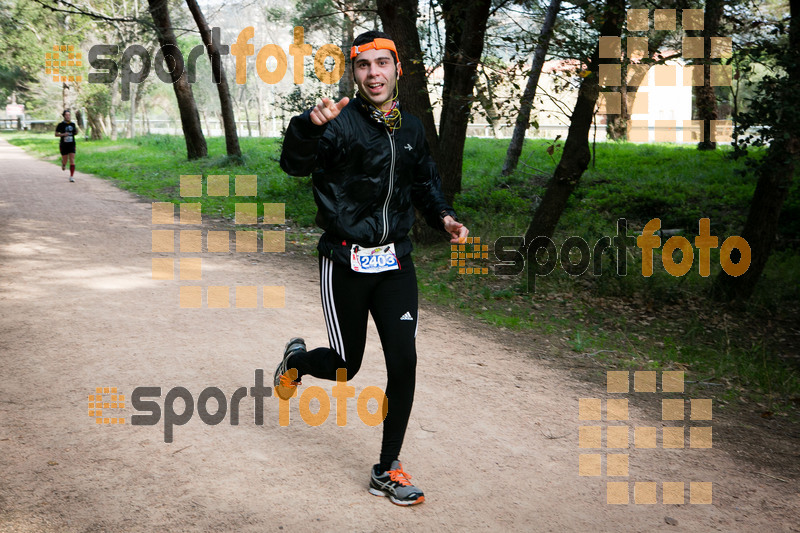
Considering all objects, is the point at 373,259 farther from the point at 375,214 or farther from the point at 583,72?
the point at 583,72

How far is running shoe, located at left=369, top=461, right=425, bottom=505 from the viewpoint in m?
3.72

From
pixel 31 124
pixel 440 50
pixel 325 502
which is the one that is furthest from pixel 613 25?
pixel 31 124

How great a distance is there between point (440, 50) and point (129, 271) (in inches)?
243

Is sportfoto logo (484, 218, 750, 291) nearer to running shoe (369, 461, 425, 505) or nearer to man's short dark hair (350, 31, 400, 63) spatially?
running shoe (369, 461, 425, 505)

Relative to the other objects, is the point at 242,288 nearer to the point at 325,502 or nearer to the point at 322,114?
the point at 325,502

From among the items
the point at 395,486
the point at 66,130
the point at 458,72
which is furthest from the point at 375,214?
the point at 66,130

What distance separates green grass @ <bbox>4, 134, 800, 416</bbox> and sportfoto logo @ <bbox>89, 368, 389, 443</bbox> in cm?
287

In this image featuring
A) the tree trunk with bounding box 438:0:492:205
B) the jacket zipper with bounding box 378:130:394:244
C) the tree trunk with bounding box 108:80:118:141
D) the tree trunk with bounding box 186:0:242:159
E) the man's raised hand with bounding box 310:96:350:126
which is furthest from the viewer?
the tree trunk with bounding box 108:80:118:141

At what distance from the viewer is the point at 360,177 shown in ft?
11.5

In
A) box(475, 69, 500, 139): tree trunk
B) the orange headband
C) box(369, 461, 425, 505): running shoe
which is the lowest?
box(369, 461, 425, 505): running shoe

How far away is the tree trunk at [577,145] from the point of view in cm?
852

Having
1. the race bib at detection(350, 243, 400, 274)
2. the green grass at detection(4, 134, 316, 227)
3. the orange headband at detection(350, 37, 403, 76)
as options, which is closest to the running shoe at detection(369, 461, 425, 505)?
the race bib at detection(350, 243, 400, 274)

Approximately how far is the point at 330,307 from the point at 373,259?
382mm

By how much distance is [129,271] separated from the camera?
8.88 metres
